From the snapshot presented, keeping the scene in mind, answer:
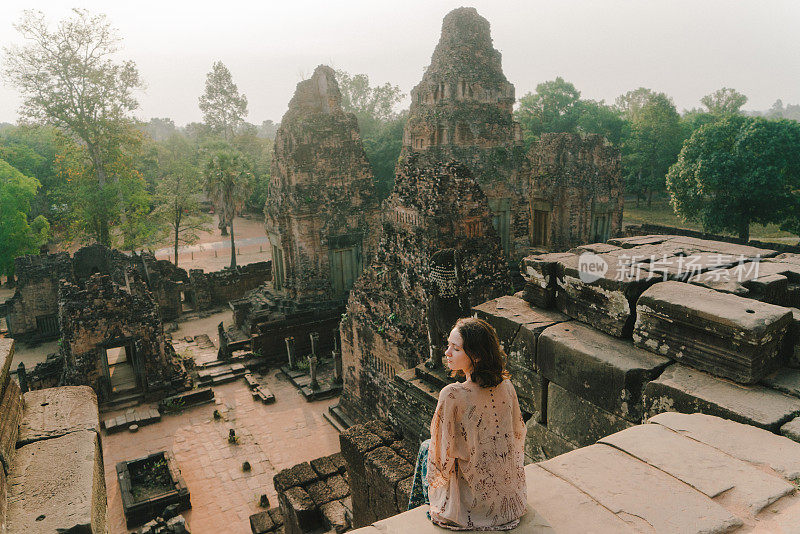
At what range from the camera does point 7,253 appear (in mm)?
23766

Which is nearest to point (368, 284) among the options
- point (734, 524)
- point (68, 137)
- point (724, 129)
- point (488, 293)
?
point (488, 293)

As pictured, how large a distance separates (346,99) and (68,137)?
25.6 metres

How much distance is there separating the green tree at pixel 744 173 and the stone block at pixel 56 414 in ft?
77.2

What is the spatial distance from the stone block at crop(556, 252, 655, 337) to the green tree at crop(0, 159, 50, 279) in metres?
27.3

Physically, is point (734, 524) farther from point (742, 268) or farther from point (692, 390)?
point (742, 268)

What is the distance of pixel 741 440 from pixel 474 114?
13292 mm

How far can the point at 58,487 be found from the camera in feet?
8.88

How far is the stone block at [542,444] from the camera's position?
437 centimetres

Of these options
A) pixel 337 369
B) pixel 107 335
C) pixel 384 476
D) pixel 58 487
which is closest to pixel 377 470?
pixel 384 476

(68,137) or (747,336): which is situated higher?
(68,137)

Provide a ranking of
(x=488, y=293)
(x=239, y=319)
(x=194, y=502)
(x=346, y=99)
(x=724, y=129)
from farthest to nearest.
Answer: (x=346, y=99)
(x=724, y=129)
(x=239, y=319)
(x=194, y=502)
(x=488, y=293)

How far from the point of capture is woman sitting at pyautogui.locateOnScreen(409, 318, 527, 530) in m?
2.57

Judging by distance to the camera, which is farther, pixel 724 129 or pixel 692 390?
pixel 724 129

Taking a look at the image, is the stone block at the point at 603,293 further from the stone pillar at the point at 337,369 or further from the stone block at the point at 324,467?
the stone pillar at the point at 337,369
